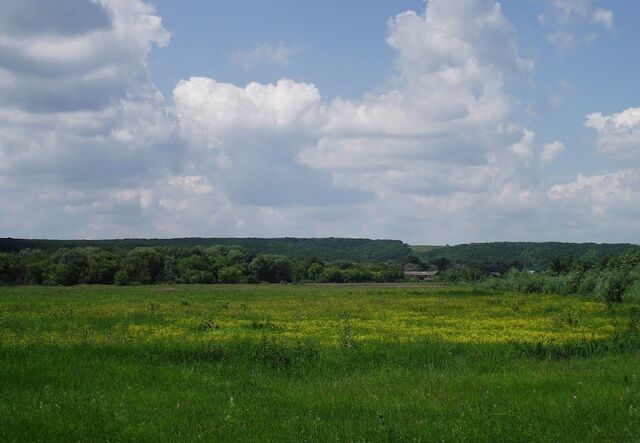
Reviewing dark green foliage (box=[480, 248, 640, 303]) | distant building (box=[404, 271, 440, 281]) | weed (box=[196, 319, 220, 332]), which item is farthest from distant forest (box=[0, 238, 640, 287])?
weed (box=[196, 319, 220, 332])

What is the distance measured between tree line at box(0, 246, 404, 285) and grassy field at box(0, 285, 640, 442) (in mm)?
69128

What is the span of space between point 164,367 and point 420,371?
6487mm

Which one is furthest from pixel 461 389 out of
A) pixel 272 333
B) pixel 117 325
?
pixel 117 325

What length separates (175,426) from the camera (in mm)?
10164

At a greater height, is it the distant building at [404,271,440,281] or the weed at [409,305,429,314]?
the weed at [409,305,429,314]

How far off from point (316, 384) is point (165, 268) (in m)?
92.9

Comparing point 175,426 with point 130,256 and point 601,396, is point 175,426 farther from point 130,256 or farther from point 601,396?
point 130,256

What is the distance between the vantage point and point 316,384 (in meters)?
14.1

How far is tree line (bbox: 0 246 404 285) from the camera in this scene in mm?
88875

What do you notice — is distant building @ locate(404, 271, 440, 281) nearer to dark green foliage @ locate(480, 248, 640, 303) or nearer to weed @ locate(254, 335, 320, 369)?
dark green foliage @ locate(480, 248, 640, 303)

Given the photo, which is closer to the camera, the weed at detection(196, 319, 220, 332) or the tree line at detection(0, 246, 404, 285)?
the weed at detection(196, 319, 220, 332)

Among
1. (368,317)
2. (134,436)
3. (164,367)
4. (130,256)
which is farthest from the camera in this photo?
(130,256)

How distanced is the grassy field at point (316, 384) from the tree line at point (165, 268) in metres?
69.1

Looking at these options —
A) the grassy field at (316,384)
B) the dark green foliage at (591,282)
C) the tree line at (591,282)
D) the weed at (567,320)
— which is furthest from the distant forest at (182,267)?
the grassy field at (316,384)
